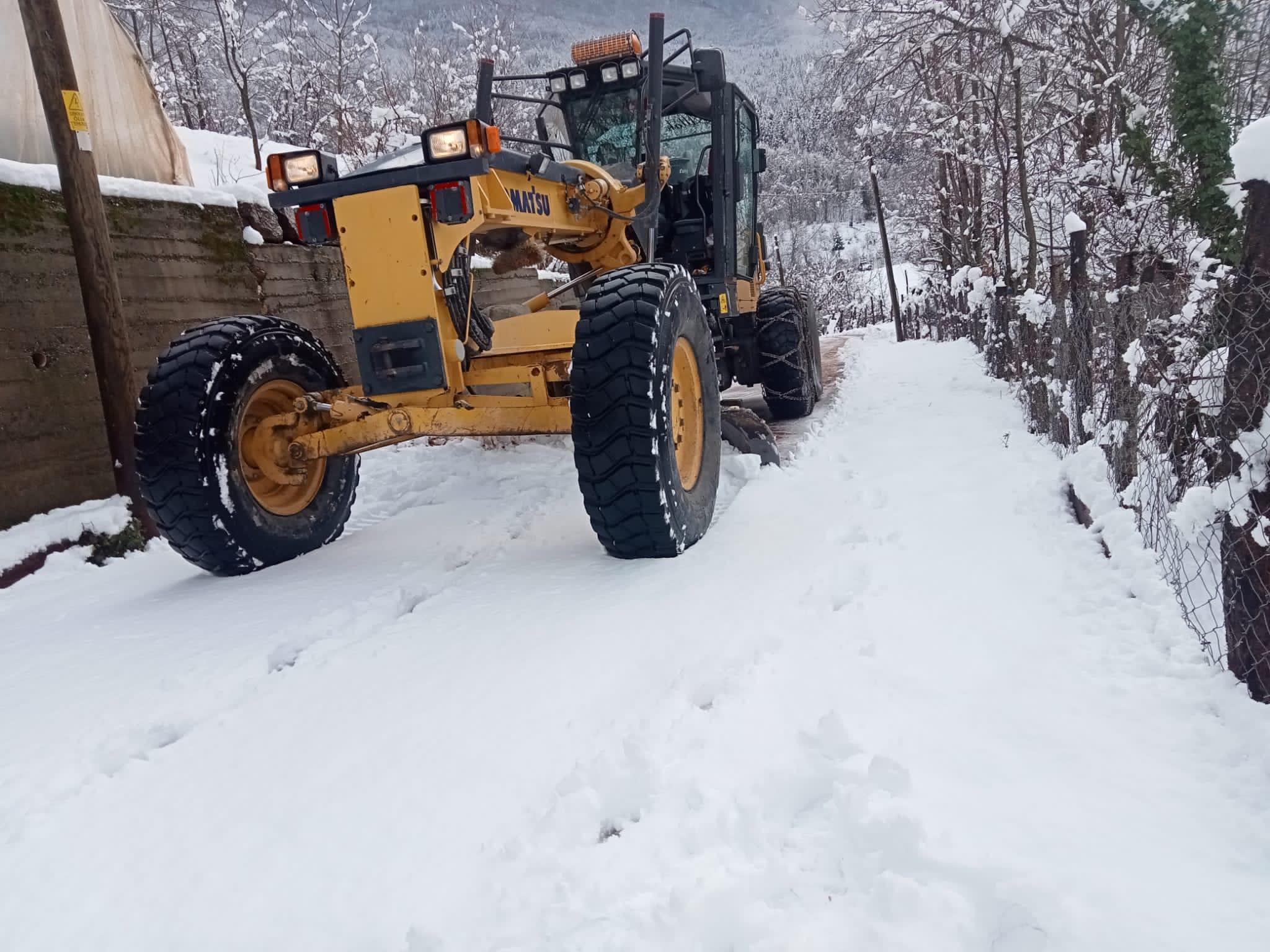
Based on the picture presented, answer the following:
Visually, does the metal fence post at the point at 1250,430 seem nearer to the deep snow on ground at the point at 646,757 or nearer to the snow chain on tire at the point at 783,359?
the deep snow on ground at the point at 646,757

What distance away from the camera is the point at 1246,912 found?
4.87 ft

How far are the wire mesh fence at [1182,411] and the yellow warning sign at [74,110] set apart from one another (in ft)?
17.1

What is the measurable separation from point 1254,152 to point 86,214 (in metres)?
5.09

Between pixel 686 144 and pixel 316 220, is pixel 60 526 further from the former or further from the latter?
pixel 686 144

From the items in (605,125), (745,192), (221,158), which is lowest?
(745,192)

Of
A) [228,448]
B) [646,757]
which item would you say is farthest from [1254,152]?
[228,448]

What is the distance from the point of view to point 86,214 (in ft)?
14.7

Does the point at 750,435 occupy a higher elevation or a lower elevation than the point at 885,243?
lower

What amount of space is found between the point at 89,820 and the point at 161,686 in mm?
713

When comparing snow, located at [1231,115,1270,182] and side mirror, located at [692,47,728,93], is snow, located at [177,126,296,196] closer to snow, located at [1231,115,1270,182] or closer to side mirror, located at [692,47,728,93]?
side mirror, located at [692,47,728,93]

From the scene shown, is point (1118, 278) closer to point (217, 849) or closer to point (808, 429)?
point (808, 429)

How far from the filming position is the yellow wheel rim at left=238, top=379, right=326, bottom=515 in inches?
151

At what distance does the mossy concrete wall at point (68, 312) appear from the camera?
449 centimetres

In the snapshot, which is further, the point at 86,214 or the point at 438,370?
the point at 86,214
